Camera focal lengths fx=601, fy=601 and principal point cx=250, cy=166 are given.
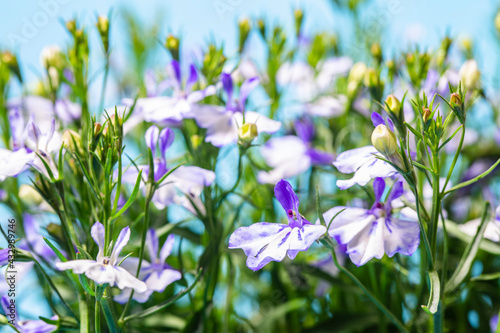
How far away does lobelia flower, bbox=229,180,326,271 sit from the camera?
0.40m

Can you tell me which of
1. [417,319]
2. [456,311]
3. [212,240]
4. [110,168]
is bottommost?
[456,311]

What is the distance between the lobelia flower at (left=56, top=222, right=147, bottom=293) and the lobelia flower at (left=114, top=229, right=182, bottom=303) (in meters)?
0.06

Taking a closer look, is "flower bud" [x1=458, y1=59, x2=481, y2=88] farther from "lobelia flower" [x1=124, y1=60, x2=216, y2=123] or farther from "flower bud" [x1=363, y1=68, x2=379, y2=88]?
"lobelia flower" [x1=124, y1=60, x2=216, y2=123]

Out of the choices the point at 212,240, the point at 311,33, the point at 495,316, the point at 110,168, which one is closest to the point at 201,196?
the point at 212,240

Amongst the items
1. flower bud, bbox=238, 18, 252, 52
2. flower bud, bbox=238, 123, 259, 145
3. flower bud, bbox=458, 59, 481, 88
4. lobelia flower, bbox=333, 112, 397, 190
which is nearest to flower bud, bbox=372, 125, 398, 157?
lobelia flower, bbox=333, 112, 397, 190

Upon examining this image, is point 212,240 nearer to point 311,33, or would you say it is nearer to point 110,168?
point 110,168

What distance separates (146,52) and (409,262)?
584 mm

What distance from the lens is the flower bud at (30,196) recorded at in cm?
59

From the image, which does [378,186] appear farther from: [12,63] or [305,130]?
[12,63]

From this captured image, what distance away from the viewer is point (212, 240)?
0.54 meters

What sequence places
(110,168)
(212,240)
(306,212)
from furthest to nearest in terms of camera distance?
(306,212)
(212,240)
(110,168)

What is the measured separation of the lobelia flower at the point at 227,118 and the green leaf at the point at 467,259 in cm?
18

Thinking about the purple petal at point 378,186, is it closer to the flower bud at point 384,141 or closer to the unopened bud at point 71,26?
the flower bud at point 384,141

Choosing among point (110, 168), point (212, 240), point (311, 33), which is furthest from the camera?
point (311, 33)
